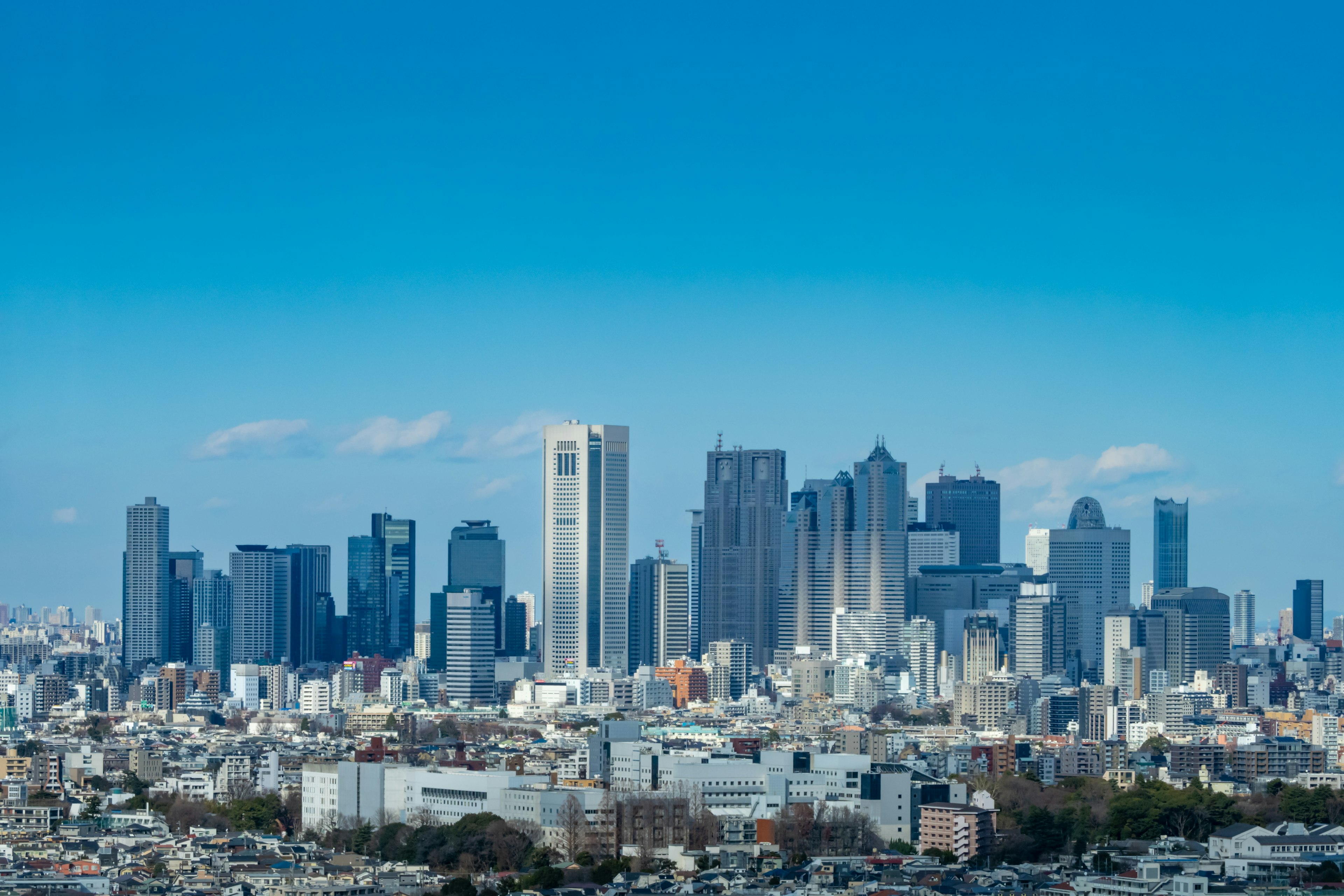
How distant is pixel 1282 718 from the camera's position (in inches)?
1526

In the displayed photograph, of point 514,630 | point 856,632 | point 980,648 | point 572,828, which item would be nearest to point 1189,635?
point 980,648

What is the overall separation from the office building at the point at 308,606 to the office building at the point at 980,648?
1477 centimetres

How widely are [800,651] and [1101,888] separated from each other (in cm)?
3979

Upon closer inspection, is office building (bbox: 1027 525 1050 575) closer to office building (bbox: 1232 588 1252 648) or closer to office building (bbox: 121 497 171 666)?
office building (bbox: 1232 588 1252 648)

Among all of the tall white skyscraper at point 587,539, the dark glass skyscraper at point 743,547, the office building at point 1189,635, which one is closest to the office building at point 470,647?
the tall white skyscraper at point 587,539

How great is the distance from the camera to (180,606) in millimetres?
56344

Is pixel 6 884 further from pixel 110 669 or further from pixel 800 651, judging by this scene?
pixel 800 651

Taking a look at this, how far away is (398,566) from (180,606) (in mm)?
5395

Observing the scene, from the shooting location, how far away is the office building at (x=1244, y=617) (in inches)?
2292

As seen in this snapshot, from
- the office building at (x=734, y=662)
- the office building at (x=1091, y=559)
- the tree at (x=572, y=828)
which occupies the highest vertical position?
the office building at (x=1091, y=559)

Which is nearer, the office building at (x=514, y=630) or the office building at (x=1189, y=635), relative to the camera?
the office building at (x=1189, y=635)

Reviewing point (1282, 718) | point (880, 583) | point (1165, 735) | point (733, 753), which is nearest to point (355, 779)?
point (733, 753)

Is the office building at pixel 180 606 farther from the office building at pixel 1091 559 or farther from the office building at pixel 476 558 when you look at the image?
the office building at pixel 1091 559

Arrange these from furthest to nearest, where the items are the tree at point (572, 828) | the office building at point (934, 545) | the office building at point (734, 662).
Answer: the office building at point (934, 545) < the office building at point (734, 662) < the tree at point (572, 828)
